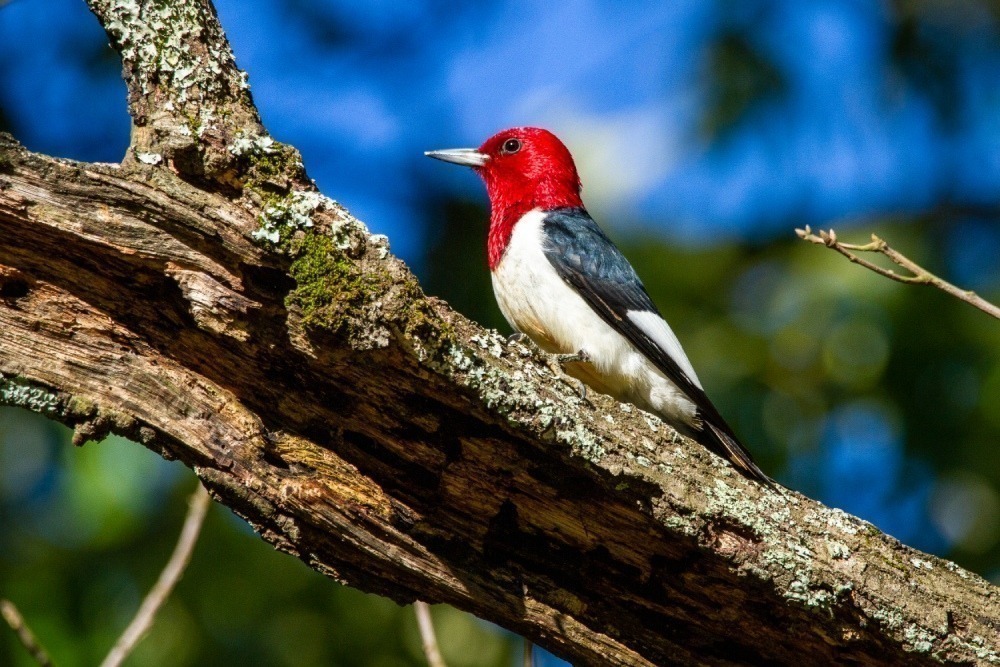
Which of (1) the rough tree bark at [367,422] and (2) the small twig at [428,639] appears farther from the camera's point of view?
(2) the small twig at [428,639]

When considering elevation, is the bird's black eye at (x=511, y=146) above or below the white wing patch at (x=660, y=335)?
above

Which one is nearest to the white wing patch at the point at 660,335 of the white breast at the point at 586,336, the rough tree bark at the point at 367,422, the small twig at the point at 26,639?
the white breast at the point at 586,336

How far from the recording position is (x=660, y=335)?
3.75 metres

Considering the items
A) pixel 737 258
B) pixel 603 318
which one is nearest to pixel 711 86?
pixel 737 258

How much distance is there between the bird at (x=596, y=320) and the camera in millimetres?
3605

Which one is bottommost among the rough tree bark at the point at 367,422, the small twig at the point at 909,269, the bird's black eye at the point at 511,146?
the rough tree bark at the point at 367,422

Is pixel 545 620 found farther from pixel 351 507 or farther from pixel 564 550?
pixel 351 507

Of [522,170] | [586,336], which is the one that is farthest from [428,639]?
[522,170]

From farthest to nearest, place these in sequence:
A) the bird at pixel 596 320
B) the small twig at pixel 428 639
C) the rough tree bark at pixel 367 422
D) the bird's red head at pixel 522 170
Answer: the bird's red head at pixel 522 170 < the bird at pixel 596 320 < the small twig at pixel 428 639 < the rough tree bark at pixel 367 422

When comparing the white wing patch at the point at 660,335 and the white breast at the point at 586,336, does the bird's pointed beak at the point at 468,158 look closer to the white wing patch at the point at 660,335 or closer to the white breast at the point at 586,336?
the white breast at the point at 586,336

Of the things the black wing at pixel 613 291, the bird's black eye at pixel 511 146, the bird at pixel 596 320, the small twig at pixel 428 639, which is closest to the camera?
the small twig at pixel 428 639

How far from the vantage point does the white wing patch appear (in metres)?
3.68

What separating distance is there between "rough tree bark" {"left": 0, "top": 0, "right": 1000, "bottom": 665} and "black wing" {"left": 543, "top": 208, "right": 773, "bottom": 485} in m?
0.79

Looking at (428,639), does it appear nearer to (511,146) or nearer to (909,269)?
(909,269)
